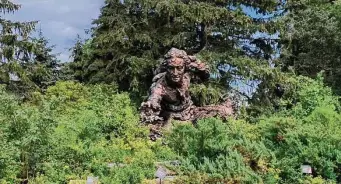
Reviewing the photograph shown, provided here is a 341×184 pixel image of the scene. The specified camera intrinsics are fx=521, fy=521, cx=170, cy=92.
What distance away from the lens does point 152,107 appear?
8.73 m

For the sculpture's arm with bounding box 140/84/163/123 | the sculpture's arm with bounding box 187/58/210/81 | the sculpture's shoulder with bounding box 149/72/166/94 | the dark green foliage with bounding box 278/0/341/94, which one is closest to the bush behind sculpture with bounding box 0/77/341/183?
the sculpture's arm with bounding box 140/84/163/123

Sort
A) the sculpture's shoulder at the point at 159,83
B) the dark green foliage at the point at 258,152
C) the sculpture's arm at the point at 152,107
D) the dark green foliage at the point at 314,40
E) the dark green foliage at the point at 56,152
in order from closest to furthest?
the dark green foliage at the point at 258,152, the dark green foliage at the point at 56,152, the sculpture's arm at the point at 152,107, the sculpture's shoulder at the point at 159,83, the dark green foliage at the point at 314,40

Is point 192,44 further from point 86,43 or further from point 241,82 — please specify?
point 86,43

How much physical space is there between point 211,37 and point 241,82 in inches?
72.1

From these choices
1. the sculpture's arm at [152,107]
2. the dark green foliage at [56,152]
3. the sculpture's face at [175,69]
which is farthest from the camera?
the sculpture's face at [175,69]

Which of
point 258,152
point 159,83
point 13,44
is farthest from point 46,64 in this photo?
point 258,152

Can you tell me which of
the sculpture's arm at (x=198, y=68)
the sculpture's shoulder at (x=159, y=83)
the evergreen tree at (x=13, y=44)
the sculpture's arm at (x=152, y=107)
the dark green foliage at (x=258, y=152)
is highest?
the evergreen tree at (x=13, y=44)

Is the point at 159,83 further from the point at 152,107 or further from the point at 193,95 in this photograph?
the point at 193,95

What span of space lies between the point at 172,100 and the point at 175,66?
0.60 metres

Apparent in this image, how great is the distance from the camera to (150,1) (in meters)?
15.3

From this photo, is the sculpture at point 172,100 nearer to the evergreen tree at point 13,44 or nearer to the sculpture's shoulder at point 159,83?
the sculpture's shoulder at point 159,83

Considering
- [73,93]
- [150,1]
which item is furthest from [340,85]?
[73,93]

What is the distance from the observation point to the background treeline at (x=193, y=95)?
534 cm

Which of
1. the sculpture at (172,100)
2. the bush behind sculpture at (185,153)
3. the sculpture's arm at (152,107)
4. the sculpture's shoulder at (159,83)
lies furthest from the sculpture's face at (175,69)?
the bush behind sculpture at (185,153)
